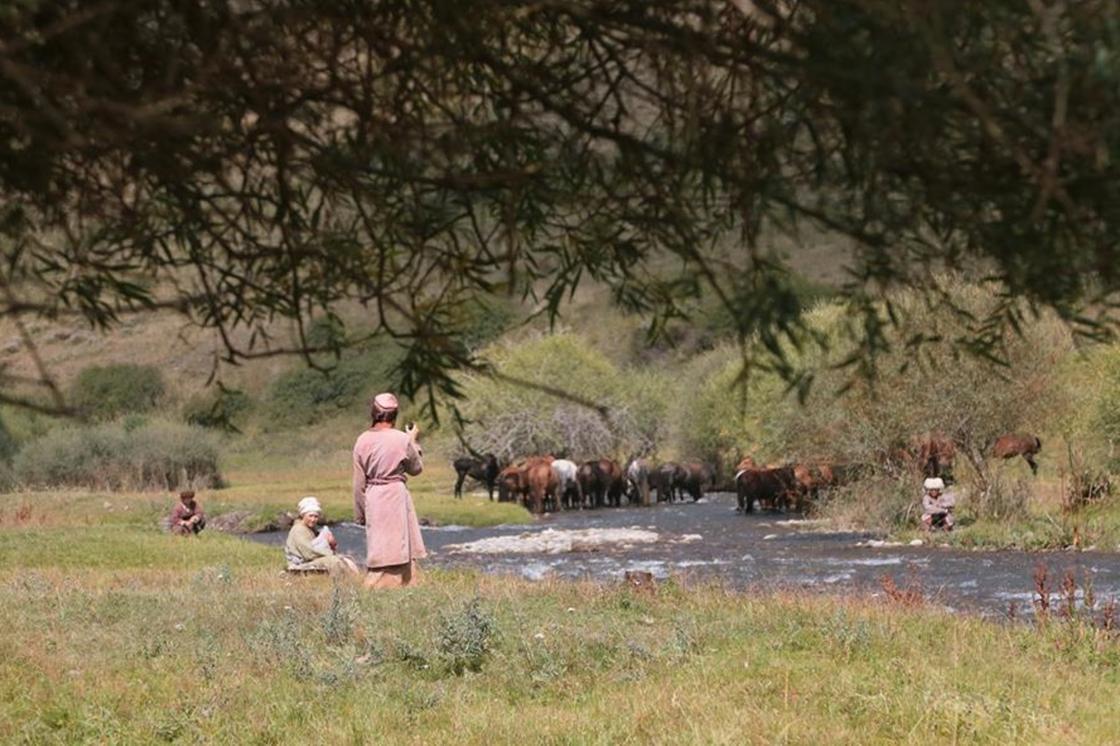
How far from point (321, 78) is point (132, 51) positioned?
0.49m

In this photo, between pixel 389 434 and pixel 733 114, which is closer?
pixel 733 114

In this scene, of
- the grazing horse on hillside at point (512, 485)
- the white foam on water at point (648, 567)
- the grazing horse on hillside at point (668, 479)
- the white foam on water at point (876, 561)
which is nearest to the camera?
the white foam on water at point (648, 567)

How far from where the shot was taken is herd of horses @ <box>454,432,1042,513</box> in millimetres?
33188

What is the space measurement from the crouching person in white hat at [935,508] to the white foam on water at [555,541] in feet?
18.9

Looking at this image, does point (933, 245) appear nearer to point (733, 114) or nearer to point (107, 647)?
point (733, 114)

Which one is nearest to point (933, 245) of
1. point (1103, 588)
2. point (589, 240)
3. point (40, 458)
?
point (589, 240)

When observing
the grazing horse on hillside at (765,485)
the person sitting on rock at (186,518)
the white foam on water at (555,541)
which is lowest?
the white foam on water at (555,541)

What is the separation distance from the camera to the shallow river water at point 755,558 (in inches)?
850

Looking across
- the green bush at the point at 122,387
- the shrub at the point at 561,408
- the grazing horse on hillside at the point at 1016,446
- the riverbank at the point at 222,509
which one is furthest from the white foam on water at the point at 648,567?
the green bush at the point at 122,387

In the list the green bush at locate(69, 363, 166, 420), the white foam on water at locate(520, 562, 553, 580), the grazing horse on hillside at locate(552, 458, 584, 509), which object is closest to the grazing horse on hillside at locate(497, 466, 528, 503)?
the grazing horse on hillside at locate(552, 458, 584, 509)

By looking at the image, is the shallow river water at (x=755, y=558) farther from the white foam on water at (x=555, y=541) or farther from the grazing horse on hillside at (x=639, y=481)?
the grazing horse on hillside at (x=639, y=481)

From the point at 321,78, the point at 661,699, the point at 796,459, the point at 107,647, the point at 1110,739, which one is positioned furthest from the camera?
the point at 796,459

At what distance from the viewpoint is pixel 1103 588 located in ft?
66.9

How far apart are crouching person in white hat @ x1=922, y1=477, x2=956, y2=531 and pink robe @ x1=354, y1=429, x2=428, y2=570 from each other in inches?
676
